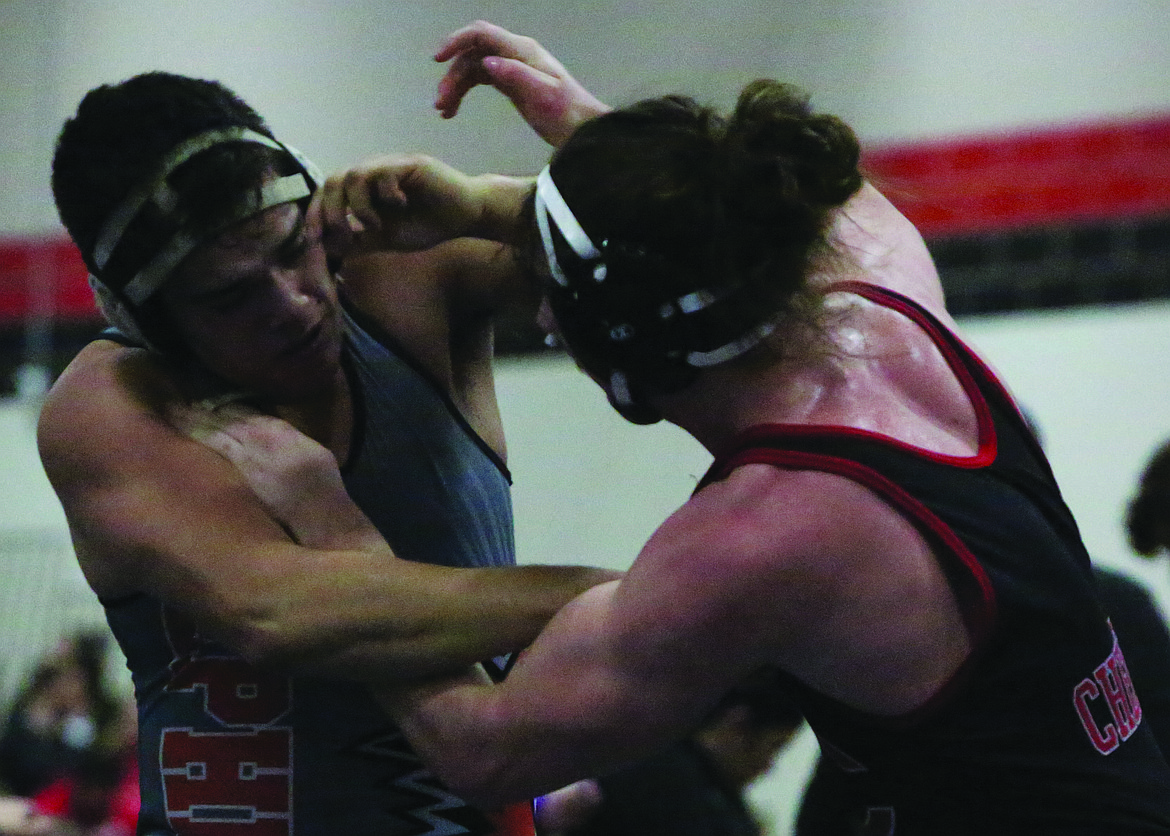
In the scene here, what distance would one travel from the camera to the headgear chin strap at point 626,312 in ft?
4.84

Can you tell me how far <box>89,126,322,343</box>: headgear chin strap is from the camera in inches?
70.3

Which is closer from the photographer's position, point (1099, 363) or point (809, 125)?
point (809, 125)

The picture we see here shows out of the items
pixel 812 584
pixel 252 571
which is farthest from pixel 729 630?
pixel 252 571

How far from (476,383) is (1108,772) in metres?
1.07

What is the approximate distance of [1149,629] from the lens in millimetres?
2639

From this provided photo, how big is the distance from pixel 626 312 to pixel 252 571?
558mm

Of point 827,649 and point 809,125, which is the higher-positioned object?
point 809,125

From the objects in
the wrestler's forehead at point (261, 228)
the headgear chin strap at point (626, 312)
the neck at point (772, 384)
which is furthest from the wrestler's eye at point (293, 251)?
the neck at point (772, 384)

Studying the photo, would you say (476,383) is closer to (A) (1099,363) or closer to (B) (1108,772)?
(B) (1108,772)

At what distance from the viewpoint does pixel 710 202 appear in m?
1.45

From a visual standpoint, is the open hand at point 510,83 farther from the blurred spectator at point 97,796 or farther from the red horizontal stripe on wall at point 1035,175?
the red horizontal stripe on wall at point 1035,175

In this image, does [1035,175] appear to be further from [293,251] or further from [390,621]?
[390,621]

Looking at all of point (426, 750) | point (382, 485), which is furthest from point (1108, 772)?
point (382, 485)

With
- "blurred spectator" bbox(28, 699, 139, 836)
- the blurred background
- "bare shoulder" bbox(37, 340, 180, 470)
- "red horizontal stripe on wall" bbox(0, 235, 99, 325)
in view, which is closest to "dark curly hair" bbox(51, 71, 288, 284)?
"bare shoulder" bbox(37, 340, 180, 470)
